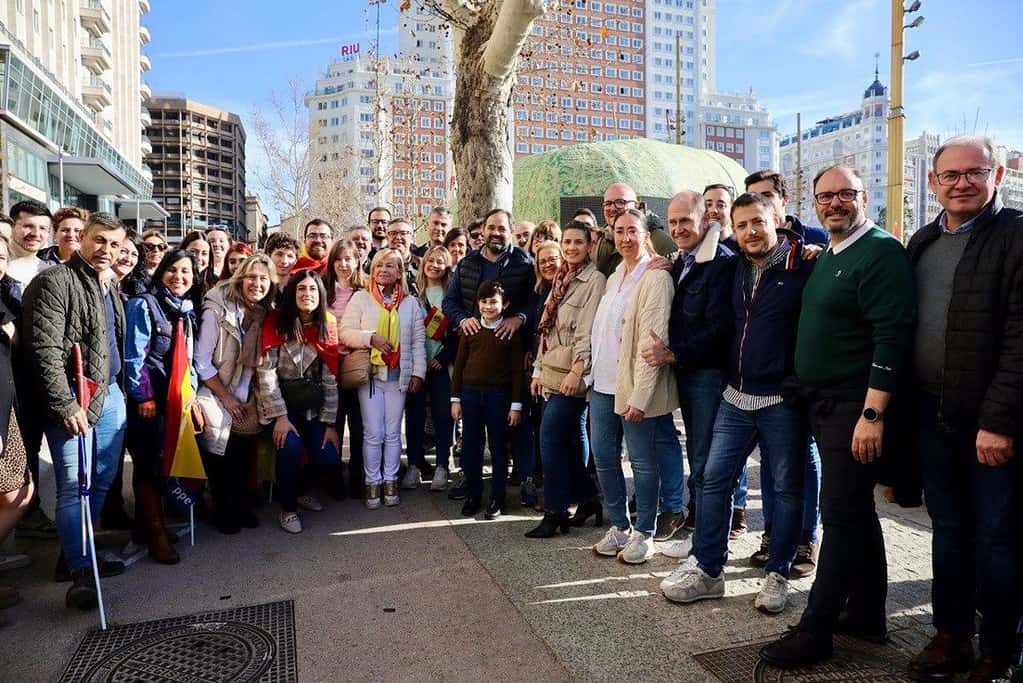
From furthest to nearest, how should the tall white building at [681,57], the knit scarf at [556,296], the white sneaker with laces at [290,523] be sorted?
the tall white building at [681,57], the white sneaker with laces at [290,523], the knit scarf at [556,296]

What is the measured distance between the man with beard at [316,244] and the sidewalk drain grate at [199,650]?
337 cm

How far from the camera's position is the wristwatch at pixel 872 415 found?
300cm

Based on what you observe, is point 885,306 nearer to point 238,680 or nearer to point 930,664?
point 930,664

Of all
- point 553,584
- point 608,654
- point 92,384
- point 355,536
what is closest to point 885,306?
point 608,654

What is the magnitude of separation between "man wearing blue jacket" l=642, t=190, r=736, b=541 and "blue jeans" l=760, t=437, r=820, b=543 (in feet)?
1.34

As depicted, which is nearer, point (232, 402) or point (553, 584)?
point (553, 584)

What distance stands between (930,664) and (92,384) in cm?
448

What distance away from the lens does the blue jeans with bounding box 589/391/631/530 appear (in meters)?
4.61

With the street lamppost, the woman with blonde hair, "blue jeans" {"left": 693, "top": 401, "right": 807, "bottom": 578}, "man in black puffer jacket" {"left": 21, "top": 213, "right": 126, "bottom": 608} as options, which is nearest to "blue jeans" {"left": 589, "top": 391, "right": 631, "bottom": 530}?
"blue jeans" {"left": 693, "top": 401, "right": 807, "bottom": 578}

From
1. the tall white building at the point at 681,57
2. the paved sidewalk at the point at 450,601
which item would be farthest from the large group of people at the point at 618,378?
the tall white building at the point at 681,57

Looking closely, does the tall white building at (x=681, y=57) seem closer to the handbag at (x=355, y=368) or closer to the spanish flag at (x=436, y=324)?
the spanish flag at (x=436, y=324)

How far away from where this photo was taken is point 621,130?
402 ft

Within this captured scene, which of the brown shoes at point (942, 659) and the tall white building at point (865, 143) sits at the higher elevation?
the tall white building at point (865, 143)

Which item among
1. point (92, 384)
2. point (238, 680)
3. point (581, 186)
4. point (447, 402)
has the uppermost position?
point (581, 186)
